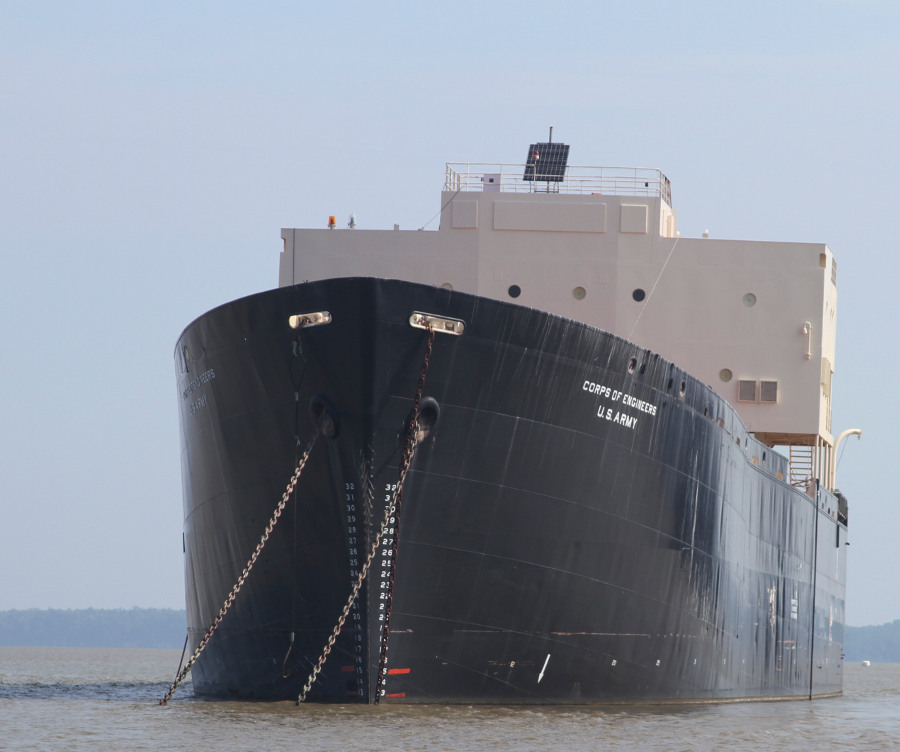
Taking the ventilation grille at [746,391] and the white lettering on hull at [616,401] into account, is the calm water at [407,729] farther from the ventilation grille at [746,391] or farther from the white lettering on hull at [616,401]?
the ventilation grille at [746,391]

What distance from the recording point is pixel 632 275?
19484mm

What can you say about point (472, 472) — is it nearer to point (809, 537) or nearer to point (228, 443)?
point (228, 443)

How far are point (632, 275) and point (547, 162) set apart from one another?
306cm

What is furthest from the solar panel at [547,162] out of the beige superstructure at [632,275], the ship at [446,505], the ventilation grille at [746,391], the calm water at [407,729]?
the calm water at [407,729]

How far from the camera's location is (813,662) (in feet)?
76.3

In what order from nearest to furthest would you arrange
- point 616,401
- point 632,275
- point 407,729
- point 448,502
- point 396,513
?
1. point 407,729
2. point 396,513
3. point 448,502
4. point 616,401
5. point 632,275

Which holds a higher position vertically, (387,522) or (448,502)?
(448,502)

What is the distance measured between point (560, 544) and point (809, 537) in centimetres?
1052

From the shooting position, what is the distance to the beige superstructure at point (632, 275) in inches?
765

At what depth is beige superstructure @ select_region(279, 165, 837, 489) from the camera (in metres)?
19.4

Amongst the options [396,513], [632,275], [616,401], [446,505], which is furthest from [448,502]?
[632,275]

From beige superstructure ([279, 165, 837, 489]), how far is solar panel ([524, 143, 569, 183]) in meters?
0.99

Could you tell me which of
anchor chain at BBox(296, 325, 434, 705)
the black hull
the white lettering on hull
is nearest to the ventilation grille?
the black hull

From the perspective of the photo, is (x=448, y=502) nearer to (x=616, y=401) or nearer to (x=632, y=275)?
(x=616, y=401)
